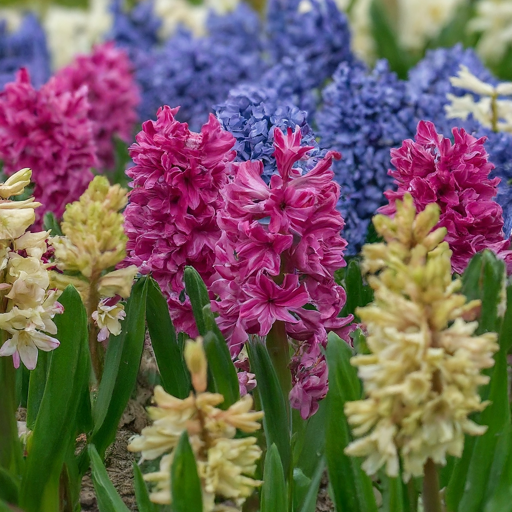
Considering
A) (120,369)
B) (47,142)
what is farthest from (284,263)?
(47,142)

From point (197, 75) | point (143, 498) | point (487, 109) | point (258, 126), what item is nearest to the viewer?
point (143, 498)

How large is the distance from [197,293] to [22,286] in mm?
286

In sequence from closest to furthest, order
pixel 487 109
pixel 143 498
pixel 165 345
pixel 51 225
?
pixel 143 498 < pixel 165 345 < pixel 51 225 < pixel 487 109

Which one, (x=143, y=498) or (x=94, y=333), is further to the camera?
(x=94, y=333)

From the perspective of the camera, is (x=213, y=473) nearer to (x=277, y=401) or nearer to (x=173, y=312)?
(x=277, y=401)

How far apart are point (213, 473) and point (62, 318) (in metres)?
0.46

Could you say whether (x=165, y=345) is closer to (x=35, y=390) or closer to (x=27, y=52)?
(x=35, y=390)

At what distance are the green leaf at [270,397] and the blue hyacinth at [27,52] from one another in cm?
360

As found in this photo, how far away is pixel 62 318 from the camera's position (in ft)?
4.53

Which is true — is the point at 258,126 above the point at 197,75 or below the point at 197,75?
below

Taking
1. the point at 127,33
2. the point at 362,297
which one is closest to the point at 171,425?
the point at 362,297

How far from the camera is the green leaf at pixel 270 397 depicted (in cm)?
130

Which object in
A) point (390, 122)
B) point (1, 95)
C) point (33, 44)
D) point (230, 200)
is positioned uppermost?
point (33, 44)

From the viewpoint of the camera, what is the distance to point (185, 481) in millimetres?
1034
